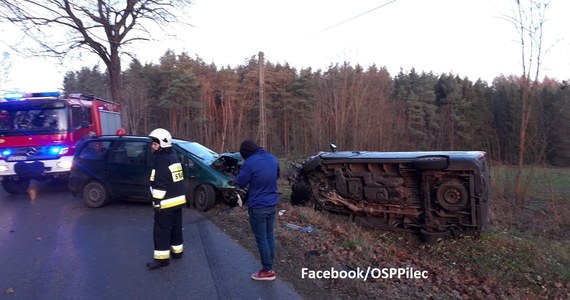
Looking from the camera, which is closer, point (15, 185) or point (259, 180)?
point (259, 180)

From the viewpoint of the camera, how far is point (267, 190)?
486 centimetres

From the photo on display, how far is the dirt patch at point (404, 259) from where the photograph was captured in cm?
499

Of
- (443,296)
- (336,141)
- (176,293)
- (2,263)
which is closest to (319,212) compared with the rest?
(443,296)

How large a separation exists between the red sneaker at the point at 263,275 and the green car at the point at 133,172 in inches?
154

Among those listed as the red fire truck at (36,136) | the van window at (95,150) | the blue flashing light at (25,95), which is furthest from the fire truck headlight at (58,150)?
the van window at (95,150)

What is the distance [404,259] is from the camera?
6898 mm

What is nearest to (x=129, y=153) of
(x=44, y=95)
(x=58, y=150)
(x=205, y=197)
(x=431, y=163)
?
(x=205, y=197)

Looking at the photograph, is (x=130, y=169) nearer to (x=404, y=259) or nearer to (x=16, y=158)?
(x=16, y=158)

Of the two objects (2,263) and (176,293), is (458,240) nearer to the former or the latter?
(176,293)

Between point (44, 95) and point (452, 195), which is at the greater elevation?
point (44, 95)

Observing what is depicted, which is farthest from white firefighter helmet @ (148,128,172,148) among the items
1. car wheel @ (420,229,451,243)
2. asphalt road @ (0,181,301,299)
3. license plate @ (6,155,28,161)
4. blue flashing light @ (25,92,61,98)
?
blue flashing light @ (25,92,61,98)

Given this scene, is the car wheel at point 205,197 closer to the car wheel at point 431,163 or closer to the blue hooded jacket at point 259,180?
the blue hooded jacket at point 259,180

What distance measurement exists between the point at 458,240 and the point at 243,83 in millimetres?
37921

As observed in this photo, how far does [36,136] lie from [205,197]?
5.35 m
